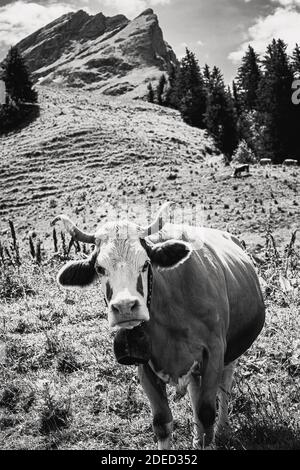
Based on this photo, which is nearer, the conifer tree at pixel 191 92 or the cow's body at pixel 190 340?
the cow's body at pixel 190 340

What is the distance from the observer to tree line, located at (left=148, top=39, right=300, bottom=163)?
4167 cm

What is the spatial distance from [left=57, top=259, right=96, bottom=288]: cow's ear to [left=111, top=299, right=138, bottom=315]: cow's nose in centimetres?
80

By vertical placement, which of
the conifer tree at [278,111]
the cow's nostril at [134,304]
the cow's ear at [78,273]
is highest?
the conifer tree at [278,111]

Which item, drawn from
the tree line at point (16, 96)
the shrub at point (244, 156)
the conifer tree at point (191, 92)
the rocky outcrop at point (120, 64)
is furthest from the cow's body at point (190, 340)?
the rocky outcrop at point (120, 64)

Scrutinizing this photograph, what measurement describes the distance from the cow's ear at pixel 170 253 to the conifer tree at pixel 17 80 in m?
58.7

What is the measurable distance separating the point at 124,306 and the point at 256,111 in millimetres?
52196

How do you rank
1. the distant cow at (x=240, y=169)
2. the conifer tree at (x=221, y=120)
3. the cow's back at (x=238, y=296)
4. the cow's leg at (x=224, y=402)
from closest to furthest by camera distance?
the cow's leg at (x=224, y=402)
the cow's back at (x=238, y=296)
the distant cow at (x=240, y=169)
the conifer tree at (x=221, y=120)

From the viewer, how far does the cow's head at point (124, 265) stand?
3.47m

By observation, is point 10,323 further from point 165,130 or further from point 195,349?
point 165,130

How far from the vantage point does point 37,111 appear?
182ft

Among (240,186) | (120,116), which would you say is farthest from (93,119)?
(240,186)

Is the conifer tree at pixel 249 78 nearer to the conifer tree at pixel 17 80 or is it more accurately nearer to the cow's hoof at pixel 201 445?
the conifer tree at pixel 17 80

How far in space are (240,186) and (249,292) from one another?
75.5 ft

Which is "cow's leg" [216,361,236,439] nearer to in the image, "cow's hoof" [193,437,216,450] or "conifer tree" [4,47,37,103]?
"cow's hoof" [193,437,216,450]
